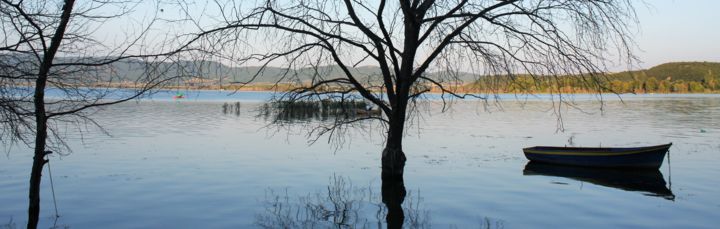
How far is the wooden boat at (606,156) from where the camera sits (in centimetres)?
2077

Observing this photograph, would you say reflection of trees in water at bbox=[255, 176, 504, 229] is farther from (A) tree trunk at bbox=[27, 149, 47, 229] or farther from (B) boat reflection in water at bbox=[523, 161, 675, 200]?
(B) boat reflection in water at bbox=[523, 161, 675, 200]

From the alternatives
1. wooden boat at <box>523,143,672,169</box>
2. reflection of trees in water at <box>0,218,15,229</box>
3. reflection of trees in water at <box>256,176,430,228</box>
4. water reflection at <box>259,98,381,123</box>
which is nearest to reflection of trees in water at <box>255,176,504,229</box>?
reflection of trees in water at <box>256,176,430,228</box>

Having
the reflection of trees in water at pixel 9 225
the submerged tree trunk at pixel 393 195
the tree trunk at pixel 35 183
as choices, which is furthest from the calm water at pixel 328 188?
the tree trunk at pixel 35 183

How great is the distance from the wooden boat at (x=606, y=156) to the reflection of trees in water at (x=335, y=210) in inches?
355

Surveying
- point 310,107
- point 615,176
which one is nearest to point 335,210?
point 310,107

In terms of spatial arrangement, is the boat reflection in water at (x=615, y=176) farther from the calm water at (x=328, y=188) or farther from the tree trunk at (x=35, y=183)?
the tree trunk at (x=35, y=183)

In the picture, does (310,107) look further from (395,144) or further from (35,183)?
(35,183)

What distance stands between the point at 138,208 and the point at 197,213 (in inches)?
59.1

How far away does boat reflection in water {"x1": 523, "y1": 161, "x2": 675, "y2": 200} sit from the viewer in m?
16.9

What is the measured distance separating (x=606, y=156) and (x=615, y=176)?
1.52 m

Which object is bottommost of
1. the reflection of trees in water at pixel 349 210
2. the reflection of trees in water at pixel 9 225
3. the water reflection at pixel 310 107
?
the reflection of trees in water at pixel 349 210

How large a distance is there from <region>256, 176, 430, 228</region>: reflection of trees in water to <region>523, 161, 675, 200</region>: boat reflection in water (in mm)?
6747

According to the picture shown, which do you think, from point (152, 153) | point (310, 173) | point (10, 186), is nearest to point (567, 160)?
point (310, 173)

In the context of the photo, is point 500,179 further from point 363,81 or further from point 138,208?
point 138,208
